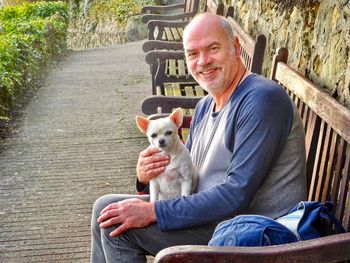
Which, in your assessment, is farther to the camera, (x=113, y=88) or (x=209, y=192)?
(x=113, y=88)

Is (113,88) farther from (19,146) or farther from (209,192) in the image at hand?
(209,192)

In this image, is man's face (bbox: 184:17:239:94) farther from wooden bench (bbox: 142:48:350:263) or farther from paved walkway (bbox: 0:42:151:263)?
paved walkway (bbox: 0:42:151:263)

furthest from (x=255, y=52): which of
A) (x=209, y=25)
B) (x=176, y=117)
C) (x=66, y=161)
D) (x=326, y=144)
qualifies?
(x=66, y=161)

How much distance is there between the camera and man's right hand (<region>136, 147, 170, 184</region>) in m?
3.16

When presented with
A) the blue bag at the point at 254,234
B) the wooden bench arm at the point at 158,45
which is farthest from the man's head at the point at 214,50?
the wooden bench arm at the point at 158,45

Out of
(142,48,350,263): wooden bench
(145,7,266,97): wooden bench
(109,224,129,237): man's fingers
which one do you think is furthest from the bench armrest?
(109,224,129,237): man's fingers

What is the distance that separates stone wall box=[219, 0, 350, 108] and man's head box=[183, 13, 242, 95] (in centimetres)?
62

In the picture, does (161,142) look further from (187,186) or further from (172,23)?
(172,23)

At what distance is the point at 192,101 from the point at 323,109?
1.91 meters

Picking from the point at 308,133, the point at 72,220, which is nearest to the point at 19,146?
the point at 72,220

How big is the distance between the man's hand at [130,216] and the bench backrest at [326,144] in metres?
0.85

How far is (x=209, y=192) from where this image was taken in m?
2.57

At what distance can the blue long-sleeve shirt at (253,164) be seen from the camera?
8.18 feet

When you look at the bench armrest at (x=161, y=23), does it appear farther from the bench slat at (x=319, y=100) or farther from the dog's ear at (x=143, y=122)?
the dog's ear at (x=143, y=122)
